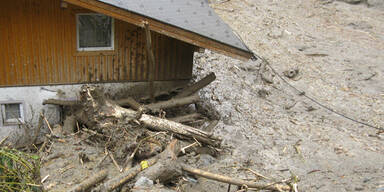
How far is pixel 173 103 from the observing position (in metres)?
10.5

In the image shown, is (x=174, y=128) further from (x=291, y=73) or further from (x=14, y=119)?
(x=291, y=73)

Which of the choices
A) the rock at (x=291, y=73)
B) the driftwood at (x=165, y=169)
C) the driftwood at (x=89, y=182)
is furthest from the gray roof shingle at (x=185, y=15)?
the rock at (x=291, y=73)

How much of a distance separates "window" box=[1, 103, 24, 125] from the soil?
1.78 m

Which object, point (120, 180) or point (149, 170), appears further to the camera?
point (149, 170)

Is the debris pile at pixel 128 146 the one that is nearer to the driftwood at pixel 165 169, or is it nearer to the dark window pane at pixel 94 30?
the driftwood at pixel 165 169

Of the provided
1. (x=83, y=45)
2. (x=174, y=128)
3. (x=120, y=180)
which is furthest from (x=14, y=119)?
(x=120, y=180)

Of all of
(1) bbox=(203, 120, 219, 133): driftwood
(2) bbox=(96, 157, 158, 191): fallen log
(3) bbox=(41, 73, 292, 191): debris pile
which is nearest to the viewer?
(2) bbox=(96, 157, 158, 191): fallen log

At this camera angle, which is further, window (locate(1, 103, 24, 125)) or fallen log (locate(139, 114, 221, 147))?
window (locate(1, 103, 24, 125))

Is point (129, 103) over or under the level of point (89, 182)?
over

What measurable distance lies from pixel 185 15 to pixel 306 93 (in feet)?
21.6

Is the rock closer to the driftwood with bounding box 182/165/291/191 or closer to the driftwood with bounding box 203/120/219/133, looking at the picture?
the driftwood with bounding box 203/120/219/133

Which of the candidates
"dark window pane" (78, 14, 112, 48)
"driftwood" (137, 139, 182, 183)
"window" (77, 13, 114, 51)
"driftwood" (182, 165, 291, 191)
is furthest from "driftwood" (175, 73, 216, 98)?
"driftwood" (182, 165, 291, 191)

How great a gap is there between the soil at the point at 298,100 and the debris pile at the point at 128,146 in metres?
0.11

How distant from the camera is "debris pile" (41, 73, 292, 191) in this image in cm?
738
